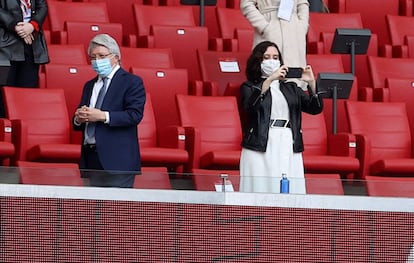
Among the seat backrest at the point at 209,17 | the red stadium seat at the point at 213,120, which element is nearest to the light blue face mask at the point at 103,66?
the red stadium seat at the point at 213,120

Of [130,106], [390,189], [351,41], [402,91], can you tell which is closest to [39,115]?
[130,106]

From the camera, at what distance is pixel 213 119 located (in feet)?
30.5

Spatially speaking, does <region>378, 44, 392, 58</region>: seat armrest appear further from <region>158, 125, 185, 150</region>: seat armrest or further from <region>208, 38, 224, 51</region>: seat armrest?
<region>158, 125, 185, 150</region>: seat armrest

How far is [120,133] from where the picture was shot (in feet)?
24.9

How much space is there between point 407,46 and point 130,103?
3916 millimetres

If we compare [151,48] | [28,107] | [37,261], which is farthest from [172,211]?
[151,48]

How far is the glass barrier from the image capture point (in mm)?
5914

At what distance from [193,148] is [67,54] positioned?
140 cm

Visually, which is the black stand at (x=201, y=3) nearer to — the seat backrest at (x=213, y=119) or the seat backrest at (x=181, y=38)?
the seat backrest at (x=181, y=38)

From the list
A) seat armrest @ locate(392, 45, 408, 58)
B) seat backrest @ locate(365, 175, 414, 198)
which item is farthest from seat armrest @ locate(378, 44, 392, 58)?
seat backrest @ locate(365, 175, 414, 198)

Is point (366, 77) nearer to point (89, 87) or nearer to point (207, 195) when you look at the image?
point (89, 87)

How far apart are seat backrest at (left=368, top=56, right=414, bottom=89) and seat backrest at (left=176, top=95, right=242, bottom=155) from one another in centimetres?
146

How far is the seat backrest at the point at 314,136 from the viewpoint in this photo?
9461 mm

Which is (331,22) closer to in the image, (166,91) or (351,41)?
(351,41)
